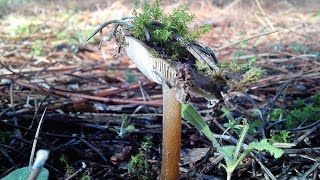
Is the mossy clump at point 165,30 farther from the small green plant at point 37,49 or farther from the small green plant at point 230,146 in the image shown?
the small green plant at point 37,49

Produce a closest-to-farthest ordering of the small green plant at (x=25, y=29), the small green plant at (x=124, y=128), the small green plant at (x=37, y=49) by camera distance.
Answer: the small green plant at (x=124, y=128) → the small green plant at (x=37, y=49) → the small green plant at (x=25, y=29)

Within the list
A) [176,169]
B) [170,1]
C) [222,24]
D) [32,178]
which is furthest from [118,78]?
[170,1]

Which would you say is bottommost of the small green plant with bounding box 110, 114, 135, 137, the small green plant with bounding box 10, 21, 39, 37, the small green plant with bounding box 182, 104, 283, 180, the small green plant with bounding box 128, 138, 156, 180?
the small green plant with bounding box 128, 138, 156, 180

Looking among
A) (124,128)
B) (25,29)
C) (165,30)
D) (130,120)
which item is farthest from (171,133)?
(25,29)

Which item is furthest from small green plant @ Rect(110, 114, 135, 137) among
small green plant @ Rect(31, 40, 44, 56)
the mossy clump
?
small green plant @ Rect(31, 40, 44, 56)

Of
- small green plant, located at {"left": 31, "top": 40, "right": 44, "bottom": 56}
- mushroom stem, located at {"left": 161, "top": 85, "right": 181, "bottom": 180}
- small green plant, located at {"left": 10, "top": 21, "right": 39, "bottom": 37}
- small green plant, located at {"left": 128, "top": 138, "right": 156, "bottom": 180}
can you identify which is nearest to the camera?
mushroom stem, located at {"left": 161, "top": 85, "right": 181, "bottom": 180}

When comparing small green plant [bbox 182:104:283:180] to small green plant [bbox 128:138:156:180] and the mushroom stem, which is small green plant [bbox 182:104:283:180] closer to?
the mushroom stem

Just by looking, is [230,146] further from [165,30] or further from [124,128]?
[124,128]

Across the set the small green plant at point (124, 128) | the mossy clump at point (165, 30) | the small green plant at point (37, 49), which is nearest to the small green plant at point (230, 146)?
the mossy clump at point (165, 30)
